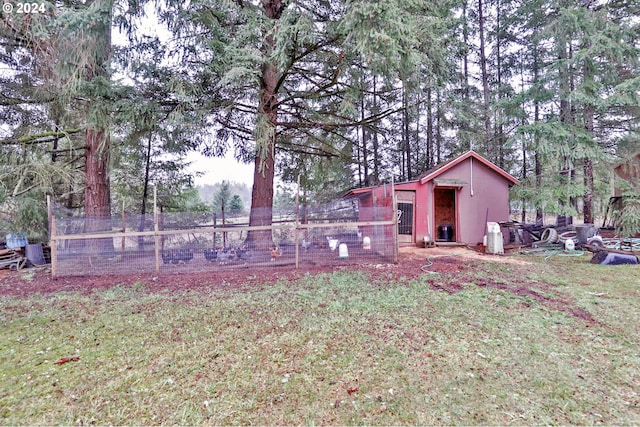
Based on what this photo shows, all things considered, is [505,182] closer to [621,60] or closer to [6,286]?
[621,60]

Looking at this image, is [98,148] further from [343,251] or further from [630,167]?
[630,167]

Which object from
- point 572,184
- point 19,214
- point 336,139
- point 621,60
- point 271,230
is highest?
point 621,60

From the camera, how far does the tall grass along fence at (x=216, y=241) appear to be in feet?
18.9

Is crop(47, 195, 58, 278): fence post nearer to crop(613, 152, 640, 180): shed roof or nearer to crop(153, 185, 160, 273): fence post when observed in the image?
crop(153, 185, 160, 273): fence post

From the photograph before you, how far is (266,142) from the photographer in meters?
6.62

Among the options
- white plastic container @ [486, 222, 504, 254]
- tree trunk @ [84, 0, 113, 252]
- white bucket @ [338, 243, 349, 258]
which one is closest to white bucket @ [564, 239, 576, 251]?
white plastic container @ [486, 222, 504, 254]

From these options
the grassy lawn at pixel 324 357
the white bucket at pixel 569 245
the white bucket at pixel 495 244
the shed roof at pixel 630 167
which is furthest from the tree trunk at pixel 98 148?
the shed roof at pixel 630 167

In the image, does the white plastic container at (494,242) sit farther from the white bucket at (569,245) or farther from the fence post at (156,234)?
the fence post at (156,234)

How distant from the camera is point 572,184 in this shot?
921 centimetres

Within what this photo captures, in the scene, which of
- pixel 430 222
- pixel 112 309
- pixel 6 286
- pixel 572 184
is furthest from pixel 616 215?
pixel 6 286

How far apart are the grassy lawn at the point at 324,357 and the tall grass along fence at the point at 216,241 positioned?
1294 millimetres

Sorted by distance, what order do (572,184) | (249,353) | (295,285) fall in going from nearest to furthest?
(249,353), (295,285), (572,184)

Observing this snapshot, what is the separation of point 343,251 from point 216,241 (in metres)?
2.88

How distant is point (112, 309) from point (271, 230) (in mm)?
3168
